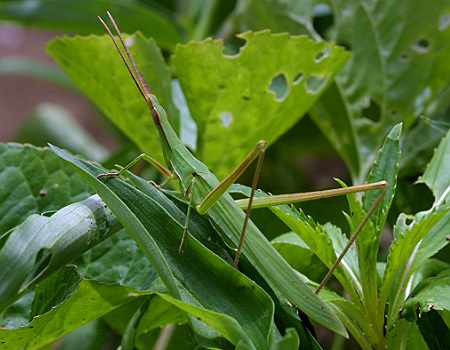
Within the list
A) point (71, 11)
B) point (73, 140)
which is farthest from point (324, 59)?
point (73, 140)

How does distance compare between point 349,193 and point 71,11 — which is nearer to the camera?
point 349,193

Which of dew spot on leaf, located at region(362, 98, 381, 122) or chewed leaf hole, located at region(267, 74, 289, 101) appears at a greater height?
Result: chewed leaf hole, located at region(267, 74, 289, 101)

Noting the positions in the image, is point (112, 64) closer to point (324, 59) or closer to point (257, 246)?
point (324, 59)

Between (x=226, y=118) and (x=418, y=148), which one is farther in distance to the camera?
(x=418, y=148)

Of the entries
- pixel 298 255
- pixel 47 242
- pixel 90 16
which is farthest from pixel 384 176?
pixel 90 16

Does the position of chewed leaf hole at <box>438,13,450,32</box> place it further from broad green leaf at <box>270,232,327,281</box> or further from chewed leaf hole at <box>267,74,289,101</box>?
broad green leaf at <box>270,232,327,281</box>

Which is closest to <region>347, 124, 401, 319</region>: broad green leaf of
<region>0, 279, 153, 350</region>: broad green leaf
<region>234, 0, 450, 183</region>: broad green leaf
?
<region>0, 279, 153, 350</region>: broad green leaf

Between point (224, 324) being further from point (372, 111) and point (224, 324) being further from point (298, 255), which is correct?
point (372, 111)
